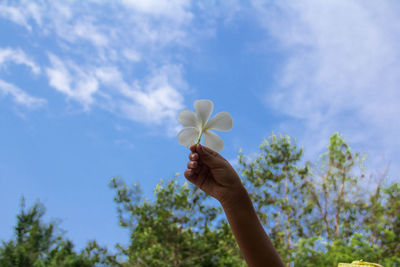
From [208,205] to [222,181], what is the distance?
21.1ft

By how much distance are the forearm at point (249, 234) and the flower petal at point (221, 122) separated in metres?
0.24

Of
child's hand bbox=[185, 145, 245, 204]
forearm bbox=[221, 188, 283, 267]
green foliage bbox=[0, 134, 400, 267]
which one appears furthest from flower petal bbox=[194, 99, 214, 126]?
green foliage bbox=[0, 134, 400, 267]

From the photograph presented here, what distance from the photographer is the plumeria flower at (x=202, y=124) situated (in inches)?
46.9

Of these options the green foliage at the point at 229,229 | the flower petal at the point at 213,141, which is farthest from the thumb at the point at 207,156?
the green foliage at the point at 229,229

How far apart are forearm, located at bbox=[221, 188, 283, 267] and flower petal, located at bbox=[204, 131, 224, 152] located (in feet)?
0.64

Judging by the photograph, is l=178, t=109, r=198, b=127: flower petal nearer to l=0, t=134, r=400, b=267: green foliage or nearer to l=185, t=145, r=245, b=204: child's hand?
l=185, t=145, r=245, b=204: child's hand

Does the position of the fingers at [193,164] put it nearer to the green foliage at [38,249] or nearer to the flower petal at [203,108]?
the flower petal at [203,108]

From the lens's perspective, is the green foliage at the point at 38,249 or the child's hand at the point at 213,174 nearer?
the child's hand at the point at 213,174

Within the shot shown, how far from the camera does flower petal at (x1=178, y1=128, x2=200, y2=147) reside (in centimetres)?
119

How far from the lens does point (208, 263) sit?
716 cm

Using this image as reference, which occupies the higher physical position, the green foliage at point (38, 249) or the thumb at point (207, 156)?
the green foliage at point (38, 249)

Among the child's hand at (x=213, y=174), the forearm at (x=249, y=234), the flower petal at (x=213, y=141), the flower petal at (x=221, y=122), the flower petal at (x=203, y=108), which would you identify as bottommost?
the forearm at (x=249, y=234)

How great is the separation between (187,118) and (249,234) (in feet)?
1.41

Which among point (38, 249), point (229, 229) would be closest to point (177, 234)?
point (229, 229)
